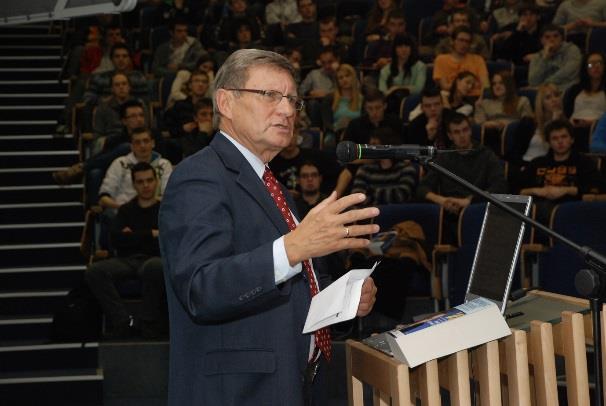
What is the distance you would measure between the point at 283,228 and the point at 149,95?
7.25m

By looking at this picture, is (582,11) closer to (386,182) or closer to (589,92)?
(589,92)

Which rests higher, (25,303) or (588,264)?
(588,264)

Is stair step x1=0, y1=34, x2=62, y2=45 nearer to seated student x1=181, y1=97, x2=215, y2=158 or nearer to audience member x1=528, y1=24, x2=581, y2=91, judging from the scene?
seated student x1=181, y1=97, x2=215, y2=158

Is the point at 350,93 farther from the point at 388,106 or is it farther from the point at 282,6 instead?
the point at 282,6

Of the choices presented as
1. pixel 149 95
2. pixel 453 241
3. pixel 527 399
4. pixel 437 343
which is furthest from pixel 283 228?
pixel 149 95

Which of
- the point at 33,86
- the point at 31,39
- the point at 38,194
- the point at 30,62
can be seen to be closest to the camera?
the point at 38,194

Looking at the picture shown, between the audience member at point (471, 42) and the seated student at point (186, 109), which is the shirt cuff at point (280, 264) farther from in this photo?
the audience member at point (471, 42)

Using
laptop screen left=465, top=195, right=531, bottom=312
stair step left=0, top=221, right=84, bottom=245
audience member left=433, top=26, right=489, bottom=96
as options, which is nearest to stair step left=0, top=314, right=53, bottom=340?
stair step left=0, top=221, right=84, bottom=245

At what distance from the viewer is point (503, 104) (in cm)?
811

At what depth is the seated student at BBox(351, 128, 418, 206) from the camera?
266 inches

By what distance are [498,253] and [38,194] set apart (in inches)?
246

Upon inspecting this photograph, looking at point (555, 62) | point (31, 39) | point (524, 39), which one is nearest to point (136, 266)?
point (555, 62)

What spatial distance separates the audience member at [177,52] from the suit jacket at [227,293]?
Result: 8.05 m

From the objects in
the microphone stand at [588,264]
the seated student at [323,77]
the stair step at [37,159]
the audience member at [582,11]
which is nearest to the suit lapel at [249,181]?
the microphone stand at [588,264]
